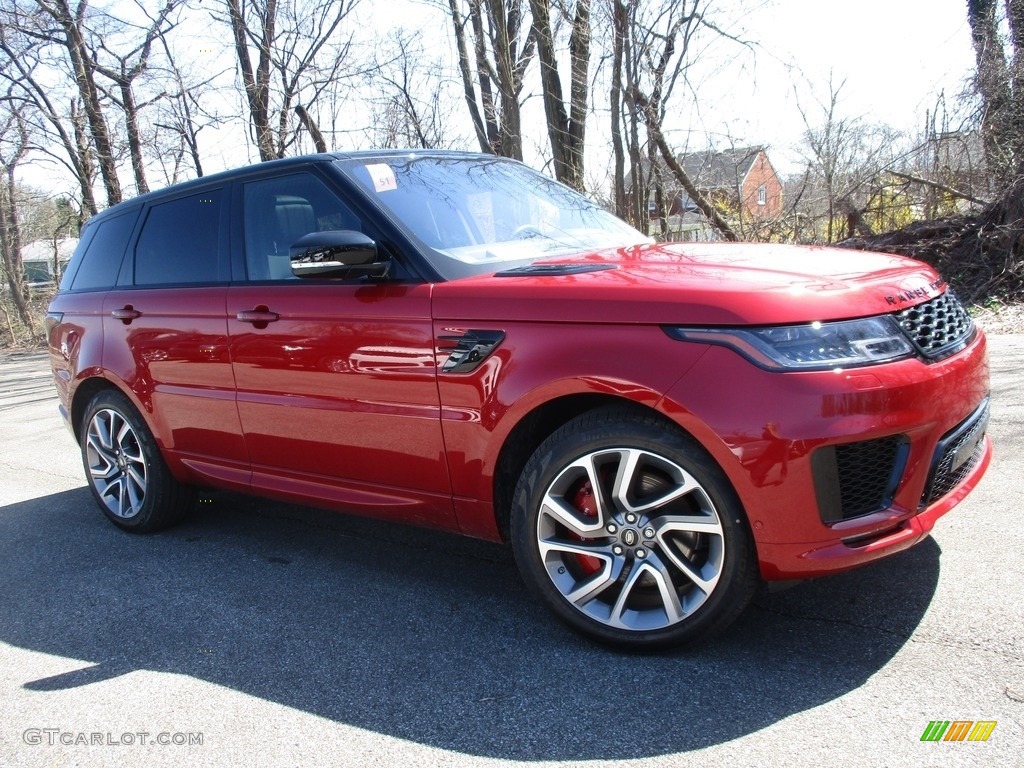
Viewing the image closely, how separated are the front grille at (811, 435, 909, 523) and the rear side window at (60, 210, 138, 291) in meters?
4.00

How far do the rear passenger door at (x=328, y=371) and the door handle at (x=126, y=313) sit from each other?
34.0 inches

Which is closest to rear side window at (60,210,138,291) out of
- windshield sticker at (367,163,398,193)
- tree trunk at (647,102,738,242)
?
windshield sticker at (367,163,398,193)

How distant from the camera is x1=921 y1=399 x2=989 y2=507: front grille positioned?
2.56m

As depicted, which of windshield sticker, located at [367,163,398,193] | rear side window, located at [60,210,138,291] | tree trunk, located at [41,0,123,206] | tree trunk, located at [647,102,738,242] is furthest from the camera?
tree trunk, located at [41,0,123,206]

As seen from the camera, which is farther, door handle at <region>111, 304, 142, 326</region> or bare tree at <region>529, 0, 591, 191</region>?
bare tree at <region>529, 0, 591, 191</region>

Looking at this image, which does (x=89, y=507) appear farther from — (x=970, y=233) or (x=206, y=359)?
(x=970, y=233)

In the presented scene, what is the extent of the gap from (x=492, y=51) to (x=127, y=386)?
9447mm

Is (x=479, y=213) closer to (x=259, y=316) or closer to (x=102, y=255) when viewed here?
(x=259, y=316)

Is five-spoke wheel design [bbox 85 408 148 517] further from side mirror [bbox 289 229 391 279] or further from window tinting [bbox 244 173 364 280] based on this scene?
side mirror [bbox 289 229 391 279]

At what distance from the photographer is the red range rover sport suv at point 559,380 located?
2447mm

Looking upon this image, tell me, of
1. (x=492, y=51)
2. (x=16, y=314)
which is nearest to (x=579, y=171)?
(x=492, y=51)

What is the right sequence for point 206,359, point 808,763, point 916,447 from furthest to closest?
1. point 206,359
2. point 916,447
3. point 808,763

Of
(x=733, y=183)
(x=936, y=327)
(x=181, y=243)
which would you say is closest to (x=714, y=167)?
(x=733, y=183)

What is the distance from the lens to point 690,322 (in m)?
2.52
